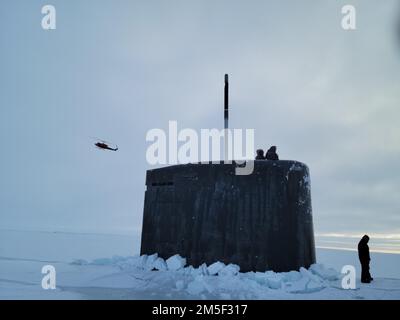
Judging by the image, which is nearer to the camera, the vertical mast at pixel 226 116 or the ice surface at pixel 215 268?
the ice surface at pixel 215 268

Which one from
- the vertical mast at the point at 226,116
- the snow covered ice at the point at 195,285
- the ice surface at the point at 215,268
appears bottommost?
the snow covered ice at the point at 195,285

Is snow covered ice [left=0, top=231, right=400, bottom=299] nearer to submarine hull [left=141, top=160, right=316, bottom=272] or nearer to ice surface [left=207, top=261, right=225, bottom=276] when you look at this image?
ice surface [left=207, top=261, right=225, bottom=276]

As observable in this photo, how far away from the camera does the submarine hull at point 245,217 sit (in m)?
9.41

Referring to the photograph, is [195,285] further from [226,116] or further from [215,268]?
[226,116]

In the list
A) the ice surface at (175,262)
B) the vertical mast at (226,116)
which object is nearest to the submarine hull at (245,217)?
the ice surface at (175,262)

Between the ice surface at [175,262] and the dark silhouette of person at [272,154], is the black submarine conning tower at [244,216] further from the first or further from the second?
the dark silhouette of person at [272,154]

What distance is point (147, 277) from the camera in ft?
32.3

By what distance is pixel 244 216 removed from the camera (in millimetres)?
9688

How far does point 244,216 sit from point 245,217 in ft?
0.11

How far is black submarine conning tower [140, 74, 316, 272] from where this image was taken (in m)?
9.41

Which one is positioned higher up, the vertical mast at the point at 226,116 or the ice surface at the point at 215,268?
the vertical mast at the point at 226,116

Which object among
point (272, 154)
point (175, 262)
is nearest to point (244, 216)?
point (272, 154)
